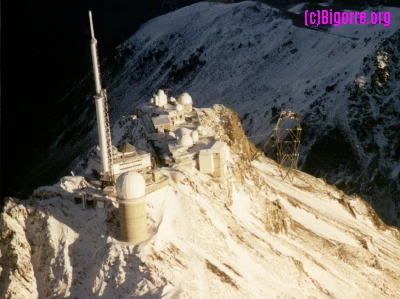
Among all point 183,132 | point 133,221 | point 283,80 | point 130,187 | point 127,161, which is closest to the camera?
point 130,187

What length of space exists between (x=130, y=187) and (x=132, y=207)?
1963mm

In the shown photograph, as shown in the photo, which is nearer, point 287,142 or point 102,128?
point 102,128

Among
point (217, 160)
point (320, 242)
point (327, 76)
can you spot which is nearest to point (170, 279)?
point (217, 160)

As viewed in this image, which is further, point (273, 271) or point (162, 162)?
point (162, 162)

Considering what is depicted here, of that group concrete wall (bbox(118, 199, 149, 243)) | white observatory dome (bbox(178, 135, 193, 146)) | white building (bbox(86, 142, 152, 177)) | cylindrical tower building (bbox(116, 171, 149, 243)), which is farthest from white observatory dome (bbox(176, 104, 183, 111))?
concrete wall (bbox(118, 199, 149, 243))

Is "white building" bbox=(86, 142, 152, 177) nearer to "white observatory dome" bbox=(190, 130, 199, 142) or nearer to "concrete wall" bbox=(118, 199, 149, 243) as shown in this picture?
"concrete wall" bbox=(118, 199, 149, 243)

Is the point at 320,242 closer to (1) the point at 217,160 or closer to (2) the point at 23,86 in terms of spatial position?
(1) the point at 217,160

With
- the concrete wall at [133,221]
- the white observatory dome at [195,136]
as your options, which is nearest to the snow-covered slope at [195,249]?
the concrete wall at [133,221]

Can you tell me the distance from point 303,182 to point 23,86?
99.5m

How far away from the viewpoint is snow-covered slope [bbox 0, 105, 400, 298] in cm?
4741

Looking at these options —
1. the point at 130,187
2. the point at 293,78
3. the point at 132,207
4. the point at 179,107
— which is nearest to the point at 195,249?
the point at 132,207

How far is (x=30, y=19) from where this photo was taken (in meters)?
168

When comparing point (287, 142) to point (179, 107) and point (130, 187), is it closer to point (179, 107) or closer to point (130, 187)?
point (179, 107)

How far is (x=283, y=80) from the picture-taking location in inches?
5428
